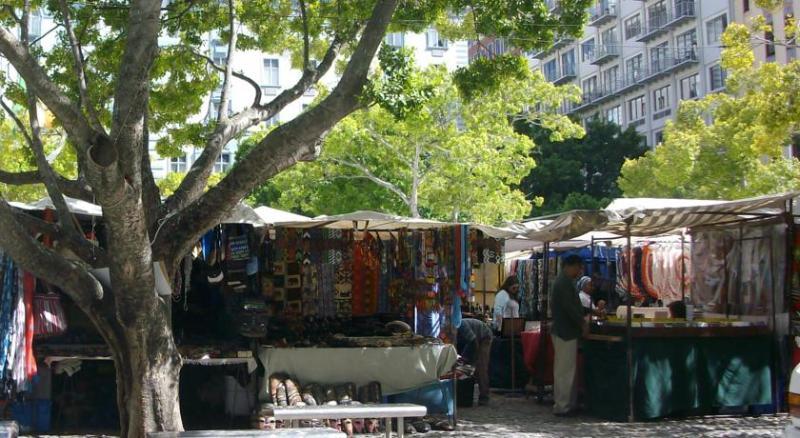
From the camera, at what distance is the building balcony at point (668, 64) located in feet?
162

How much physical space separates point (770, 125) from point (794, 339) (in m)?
4.36

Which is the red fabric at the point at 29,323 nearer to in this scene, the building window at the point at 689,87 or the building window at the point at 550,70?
the building window at the point at 689,87

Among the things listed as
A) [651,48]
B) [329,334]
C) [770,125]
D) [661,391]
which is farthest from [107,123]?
[651,48]

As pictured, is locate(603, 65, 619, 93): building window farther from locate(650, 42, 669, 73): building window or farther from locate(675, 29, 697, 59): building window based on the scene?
locate(675, 29, 697, 59): building window

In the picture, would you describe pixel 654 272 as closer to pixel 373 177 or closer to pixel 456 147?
pixel 456 147

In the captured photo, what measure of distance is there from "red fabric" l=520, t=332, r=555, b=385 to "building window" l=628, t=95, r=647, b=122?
141ft

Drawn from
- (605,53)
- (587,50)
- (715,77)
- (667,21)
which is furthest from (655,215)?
(587,50)

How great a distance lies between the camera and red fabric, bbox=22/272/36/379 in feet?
33.7

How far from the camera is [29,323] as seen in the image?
34.0 ft

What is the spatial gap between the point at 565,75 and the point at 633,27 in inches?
323

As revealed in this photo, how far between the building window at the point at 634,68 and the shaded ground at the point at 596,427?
1783 inches

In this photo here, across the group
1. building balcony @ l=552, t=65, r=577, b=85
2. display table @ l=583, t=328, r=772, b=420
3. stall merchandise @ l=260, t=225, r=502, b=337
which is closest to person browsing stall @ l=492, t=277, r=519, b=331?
stall merchandise @ l=260, t=225, r=502, b=337

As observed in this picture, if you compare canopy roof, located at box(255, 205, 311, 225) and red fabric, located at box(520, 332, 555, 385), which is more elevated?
canopy roof, located at box(255, 205, 311, 225)

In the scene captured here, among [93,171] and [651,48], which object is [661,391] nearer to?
[93,171]
